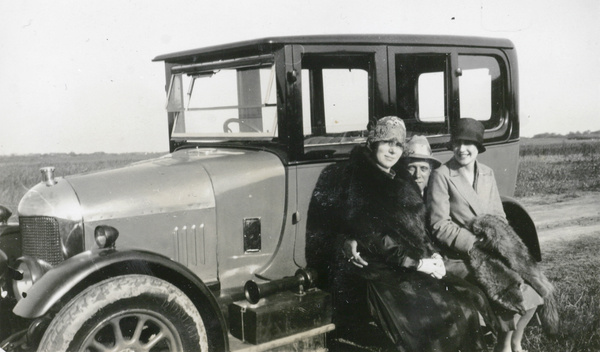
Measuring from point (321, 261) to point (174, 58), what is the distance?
1.92 m

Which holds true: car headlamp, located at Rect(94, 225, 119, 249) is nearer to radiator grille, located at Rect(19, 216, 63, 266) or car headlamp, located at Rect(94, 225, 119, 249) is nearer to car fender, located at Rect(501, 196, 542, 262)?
radiator grille, located at Rect(19, 216, 63, 266)

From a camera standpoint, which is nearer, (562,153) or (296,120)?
(296,120)

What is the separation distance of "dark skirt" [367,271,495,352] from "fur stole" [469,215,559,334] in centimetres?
29

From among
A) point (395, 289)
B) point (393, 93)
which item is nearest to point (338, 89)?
point (393, 93)

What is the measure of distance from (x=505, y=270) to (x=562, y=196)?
655cm

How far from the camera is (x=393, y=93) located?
3660 mm

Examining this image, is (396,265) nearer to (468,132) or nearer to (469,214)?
(469,214)

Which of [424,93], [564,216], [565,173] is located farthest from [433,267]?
[565,173]

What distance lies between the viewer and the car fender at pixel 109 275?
250 centimetres

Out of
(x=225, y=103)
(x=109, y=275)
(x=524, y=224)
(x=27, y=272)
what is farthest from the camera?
(x=524, y=224)

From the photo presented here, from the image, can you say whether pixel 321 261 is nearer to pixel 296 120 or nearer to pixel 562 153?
pixel 296 120

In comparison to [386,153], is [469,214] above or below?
below

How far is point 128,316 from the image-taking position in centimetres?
265

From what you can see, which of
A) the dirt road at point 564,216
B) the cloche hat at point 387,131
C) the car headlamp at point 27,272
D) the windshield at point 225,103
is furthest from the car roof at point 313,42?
the dirt road at point 564,216
